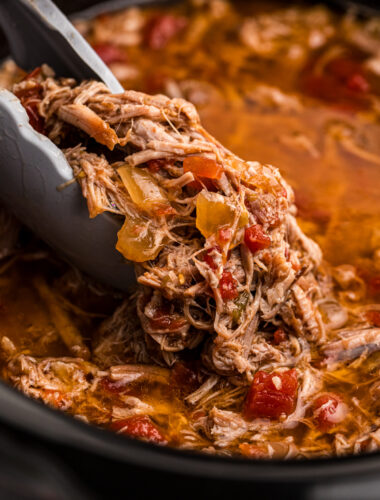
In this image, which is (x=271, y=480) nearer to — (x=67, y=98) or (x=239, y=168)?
(x=239, y=168)

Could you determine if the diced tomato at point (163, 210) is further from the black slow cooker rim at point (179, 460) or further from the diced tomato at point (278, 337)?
the black slow cooker rim at point (179, 460)

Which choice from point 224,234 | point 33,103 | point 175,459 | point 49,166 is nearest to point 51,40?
point 33,103

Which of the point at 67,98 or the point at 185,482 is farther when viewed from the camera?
the point at 67,98

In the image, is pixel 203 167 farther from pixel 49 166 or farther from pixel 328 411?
pixel 328 411

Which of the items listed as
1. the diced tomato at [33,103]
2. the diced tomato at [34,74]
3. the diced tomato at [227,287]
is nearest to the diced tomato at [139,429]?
the diced tomato at [227,287]

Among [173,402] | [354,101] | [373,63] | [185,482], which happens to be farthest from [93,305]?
[373,63]

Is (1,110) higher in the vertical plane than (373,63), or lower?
higher

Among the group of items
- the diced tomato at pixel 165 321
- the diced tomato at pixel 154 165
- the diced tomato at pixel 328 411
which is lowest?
the diced tomato at pixel 328 411
